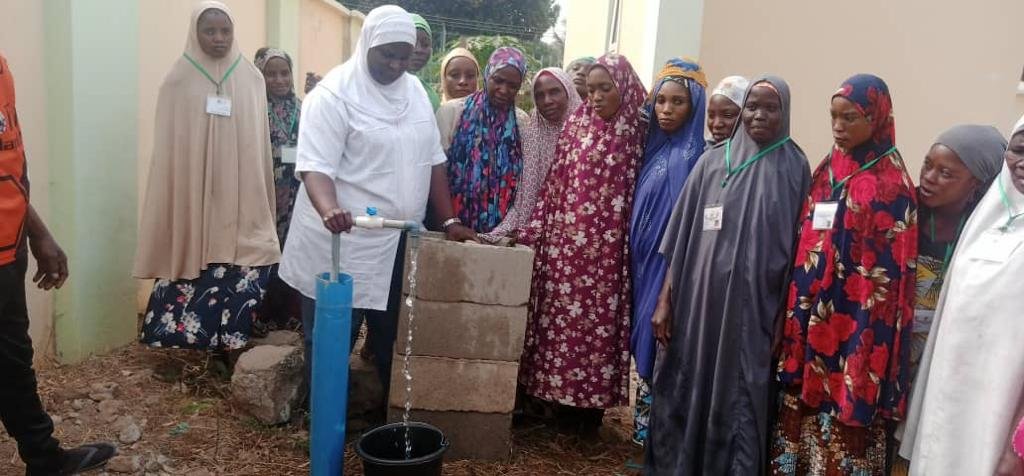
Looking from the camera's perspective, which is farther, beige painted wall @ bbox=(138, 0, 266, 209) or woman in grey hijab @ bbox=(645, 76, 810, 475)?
beige painted wall @ bbox=(138, 0, 266, 209)

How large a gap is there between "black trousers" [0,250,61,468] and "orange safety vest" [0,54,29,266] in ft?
0.26

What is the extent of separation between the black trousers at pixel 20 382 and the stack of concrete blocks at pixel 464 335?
3.99 ft

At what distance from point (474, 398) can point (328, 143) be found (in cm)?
116

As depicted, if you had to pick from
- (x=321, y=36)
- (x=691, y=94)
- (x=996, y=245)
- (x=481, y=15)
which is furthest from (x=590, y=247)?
(x=481, y=15)

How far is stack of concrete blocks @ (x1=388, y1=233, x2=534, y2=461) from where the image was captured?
9.24 ft

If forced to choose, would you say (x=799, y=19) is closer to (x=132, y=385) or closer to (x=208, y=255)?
(x=208, y=255)

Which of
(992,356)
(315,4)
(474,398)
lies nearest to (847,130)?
(992,356)

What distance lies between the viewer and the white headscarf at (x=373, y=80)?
263 centimetres

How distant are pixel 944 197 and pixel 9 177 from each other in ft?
9.44

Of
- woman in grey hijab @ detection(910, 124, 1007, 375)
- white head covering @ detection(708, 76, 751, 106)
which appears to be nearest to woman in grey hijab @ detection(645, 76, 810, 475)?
white head covering @ detection(708, 76, 751, 106)

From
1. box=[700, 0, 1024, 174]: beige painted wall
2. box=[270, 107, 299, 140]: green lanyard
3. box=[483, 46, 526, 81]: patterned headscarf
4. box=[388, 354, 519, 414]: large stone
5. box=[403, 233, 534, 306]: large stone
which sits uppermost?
box=[700, 0, 1024, 174]: beige painted wall

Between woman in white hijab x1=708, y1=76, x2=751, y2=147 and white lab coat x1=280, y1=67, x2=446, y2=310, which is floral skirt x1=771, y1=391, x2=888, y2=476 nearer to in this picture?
woman in white hijab x1=708, y1=76, x2=751, y2=147

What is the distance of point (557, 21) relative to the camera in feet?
87.4

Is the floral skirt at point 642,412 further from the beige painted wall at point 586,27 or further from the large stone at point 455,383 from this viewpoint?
the beige painted wall at point 586,27
